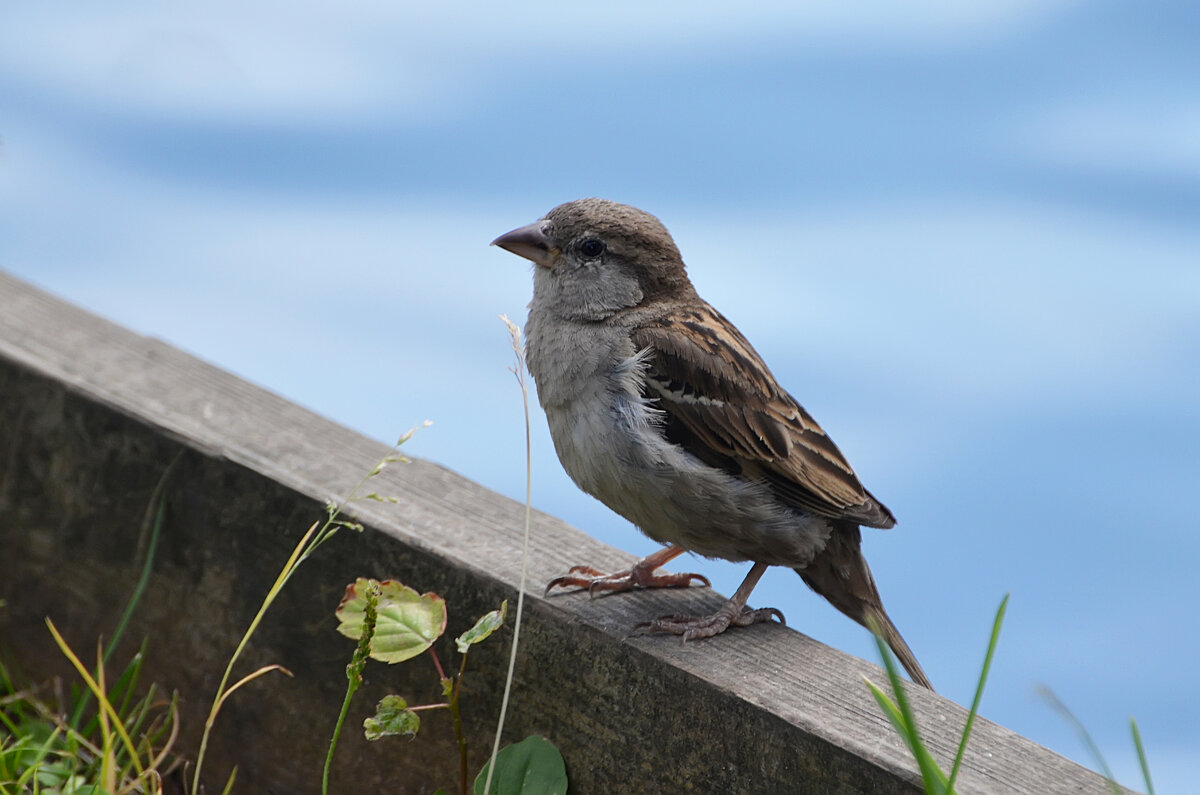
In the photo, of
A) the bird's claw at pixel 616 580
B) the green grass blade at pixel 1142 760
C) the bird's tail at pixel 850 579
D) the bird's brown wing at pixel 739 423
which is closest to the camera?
the green grass blade at pixel 1142 760

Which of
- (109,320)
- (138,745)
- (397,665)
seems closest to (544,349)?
(397,665)

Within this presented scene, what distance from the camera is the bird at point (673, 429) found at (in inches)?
92.5

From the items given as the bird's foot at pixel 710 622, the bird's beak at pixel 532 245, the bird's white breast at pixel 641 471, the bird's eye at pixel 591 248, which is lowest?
the bird's foot at pixel 710 622

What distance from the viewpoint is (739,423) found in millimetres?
2441

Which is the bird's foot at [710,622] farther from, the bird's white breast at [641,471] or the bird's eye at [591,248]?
the bird's eye at [591,248]

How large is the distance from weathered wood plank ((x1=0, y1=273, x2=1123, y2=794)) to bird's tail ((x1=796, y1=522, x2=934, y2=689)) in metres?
0.31

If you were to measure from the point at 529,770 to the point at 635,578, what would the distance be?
0.50 meters

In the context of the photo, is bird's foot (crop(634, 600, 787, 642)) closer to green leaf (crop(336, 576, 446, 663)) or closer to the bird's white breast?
the bird's white breast

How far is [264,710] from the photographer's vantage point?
8.09 feet

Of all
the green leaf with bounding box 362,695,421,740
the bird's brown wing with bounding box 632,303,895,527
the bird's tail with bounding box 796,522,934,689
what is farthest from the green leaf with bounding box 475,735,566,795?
the bird's tail with bounding box 796,522,934,689

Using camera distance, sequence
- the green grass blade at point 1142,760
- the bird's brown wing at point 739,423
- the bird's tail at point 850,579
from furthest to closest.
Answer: the bird's tail at point 850,579, the bird's brown wing at point 739,423, the green grass blade at point 1142,760

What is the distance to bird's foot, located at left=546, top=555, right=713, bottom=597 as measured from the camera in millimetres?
2291

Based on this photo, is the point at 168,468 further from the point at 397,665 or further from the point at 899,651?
the point at 899,651

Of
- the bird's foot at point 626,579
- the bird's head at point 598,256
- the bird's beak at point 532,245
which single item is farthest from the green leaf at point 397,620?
the bird's beak at point 532,245
